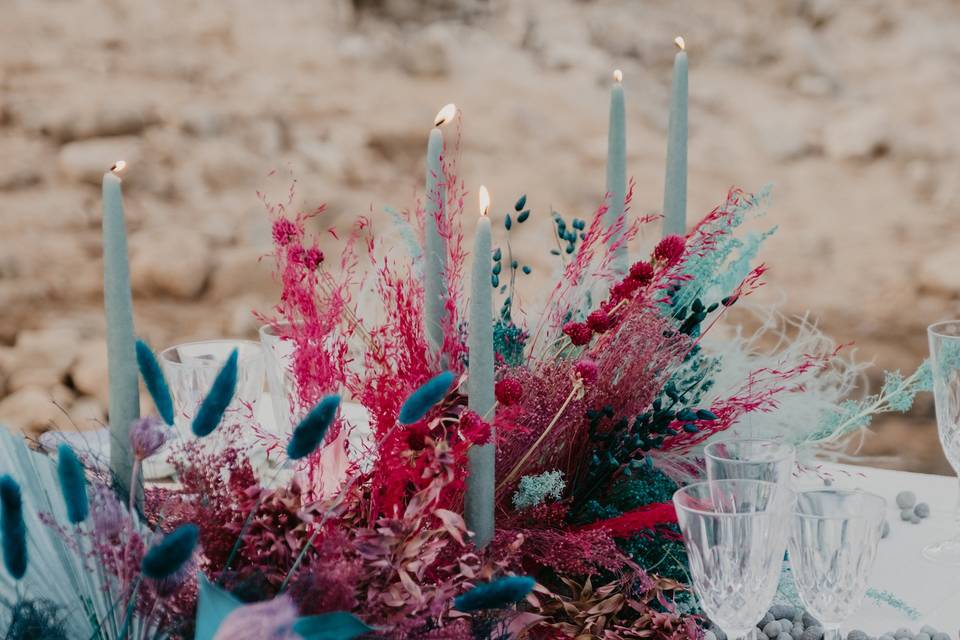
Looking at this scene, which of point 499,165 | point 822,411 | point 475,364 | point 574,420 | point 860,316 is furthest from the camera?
point 499,165

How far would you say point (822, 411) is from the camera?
899 mm

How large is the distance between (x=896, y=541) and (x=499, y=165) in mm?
3423

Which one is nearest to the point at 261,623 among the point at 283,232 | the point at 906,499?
the point at 283,232

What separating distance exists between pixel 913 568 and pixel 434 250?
556mm

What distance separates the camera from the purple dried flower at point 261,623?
15.4 inches

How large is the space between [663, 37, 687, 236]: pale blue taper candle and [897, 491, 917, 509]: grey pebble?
38 cm

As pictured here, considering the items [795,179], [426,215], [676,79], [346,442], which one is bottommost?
[346,442]

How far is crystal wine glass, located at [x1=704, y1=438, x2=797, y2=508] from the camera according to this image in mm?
694

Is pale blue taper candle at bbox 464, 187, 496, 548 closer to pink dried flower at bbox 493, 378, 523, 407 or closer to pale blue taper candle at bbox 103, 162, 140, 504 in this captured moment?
pink dried flower at bbox 493, 378, 523, 407

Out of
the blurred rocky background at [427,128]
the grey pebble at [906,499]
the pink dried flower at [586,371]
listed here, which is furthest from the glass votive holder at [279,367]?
the blurred rocky background at [427,128]

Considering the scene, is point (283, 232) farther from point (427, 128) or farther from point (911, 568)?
point (427, 128)

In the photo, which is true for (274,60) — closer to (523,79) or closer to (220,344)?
(523,79)

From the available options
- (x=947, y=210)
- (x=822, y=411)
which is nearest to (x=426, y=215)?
(x=822, y=411)

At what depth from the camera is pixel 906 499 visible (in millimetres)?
1032
